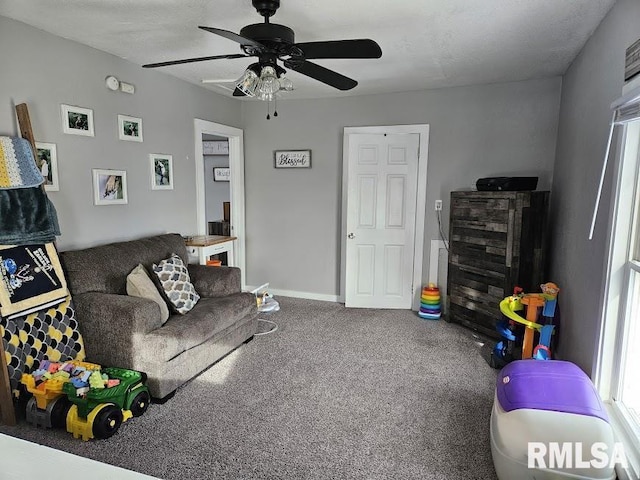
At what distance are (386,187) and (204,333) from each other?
99.5 inches

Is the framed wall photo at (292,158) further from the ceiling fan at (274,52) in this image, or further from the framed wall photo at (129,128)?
the ceiling fan at (274,52)

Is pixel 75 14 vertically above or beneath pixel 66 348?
above

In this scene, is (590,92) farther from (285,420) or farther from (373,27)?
(285,420)

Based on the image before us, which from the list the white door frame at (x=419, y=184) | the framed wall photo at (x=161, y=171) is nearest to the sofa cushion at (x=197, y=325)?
the framed wall photo at (x=161, y=171)

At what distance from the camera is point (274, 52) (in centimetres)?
207

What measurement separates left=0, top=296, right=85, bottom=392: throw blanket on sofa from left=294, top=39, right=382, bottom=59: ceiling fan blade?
216 cm

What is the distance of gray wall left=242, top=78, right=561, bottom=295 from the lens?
3.94m

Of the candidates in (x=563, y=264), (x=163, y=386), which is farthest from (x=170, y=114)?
(x=563, y=264)

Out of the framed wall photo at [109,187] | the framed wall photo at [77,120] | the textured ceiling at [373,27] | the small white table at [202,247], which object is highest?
the textured ceiling at [373,27]

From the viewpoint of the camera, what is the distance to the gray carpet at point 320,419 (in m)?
2.01

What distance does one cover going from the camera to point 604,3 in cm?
218

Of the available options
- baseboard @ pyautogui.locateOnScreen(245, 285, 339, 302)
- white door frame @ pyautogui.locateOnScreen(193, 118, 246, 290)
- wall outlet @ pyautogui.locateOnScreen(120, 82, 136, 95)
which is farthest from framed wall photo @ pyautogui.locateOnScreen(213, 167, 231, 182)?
wall outlet @ pyautogui.locateOnScreen(120, 82, 136, 95)

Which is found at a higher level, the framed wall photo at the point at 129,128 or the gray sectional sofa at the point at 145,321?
the framed wall photo at the point at 129,128

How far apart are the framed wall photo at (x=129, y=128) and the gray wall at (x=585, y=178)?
3412mm
